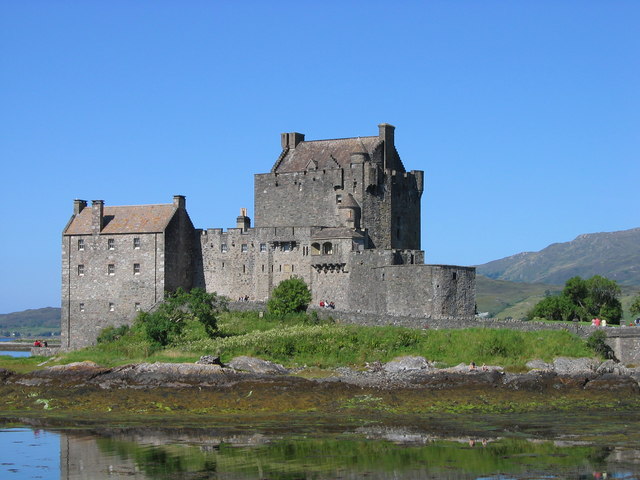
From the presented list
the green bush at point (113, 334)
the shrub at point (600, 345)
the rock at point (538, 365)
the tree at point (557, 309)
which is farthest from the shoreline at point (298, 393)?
the tree at point (557, 309)

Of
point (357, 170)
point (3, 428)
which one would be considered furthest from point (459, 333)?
point (3, 428)

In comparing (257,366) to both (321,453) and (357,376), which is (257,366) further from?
(321,453)

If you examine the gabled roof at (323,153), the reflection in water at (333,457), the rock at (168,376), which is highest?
the gabled roof at (323,153)

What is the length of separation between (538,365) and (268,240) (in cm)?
2060

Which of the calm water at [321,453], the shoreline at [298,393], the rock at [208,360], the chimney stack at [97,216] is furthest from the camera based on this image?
the chimney stack at [97,216]

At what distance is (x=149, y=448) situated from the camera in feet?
118

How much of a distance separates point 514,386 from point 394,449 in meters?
12.9

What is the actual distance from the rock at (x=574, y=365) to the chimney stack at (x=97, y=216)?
2944 cm

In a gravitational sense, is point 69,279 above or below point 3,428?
above

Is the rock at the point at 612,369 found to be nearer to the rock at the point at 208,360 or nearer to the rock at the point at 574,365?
the rock at the point at 574,365

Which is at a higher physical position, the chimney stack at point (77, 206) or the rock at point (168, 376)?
the chimney stack at point (77, 206)

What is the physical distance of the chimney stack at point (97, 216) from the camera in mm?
68812

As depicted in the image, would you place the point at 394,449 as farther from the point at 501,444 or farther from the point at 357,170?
the point at 357,170

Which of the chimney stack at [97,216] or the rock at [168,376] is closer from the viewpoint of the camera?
the rock at [168,376]
